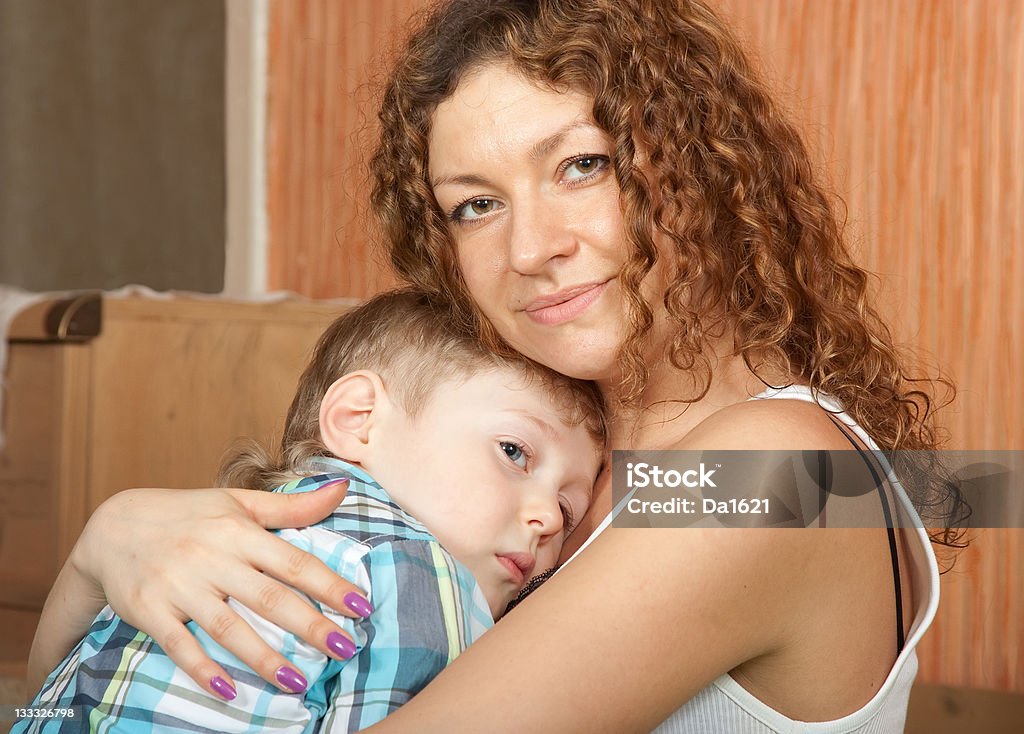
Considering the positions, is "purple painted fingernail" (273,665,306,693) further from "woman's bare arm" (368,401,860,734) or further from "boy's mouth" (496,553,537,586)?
"boy's mouth" (496,553,537,586)

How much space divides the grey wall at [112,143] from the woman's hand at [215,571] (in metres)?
1.99

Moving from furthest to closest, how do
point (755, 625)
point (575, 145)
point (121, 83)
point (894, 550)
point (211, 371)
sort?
point (121, 83)
point (211, 371)
point (575, 145)
point (894, 550)
point (755, 625)

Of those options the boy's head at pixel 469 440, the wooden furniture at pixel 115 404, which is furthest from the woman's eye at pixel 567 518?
the wooden furniture at pixel 115 404

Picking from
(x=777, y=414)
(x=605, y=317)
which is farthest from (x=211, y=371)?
(x=777, y=414)

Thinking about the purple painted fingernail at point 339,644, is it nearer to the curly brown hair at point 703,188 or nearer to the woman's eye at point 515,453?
the woman's eye at point 515,453

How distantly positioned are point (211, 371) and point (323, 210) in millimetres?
975

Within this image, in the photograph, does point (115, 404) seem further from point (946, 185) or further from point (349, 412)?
point (946, 185)

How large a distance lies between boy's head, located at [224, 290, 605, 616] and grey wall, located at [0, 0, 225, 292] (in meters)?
1.87

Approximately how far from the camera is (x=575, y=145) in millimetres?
1216

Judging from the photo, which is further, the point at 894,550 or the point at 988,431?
the point at 988,431

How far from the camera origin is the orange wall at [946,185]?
2150 mm

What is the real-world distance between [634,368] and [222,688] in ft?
1.89

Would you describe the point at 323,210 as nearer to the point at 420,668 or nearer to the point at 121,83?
the point at 121,83


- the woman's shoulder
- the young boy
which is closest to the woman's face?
the young boy
